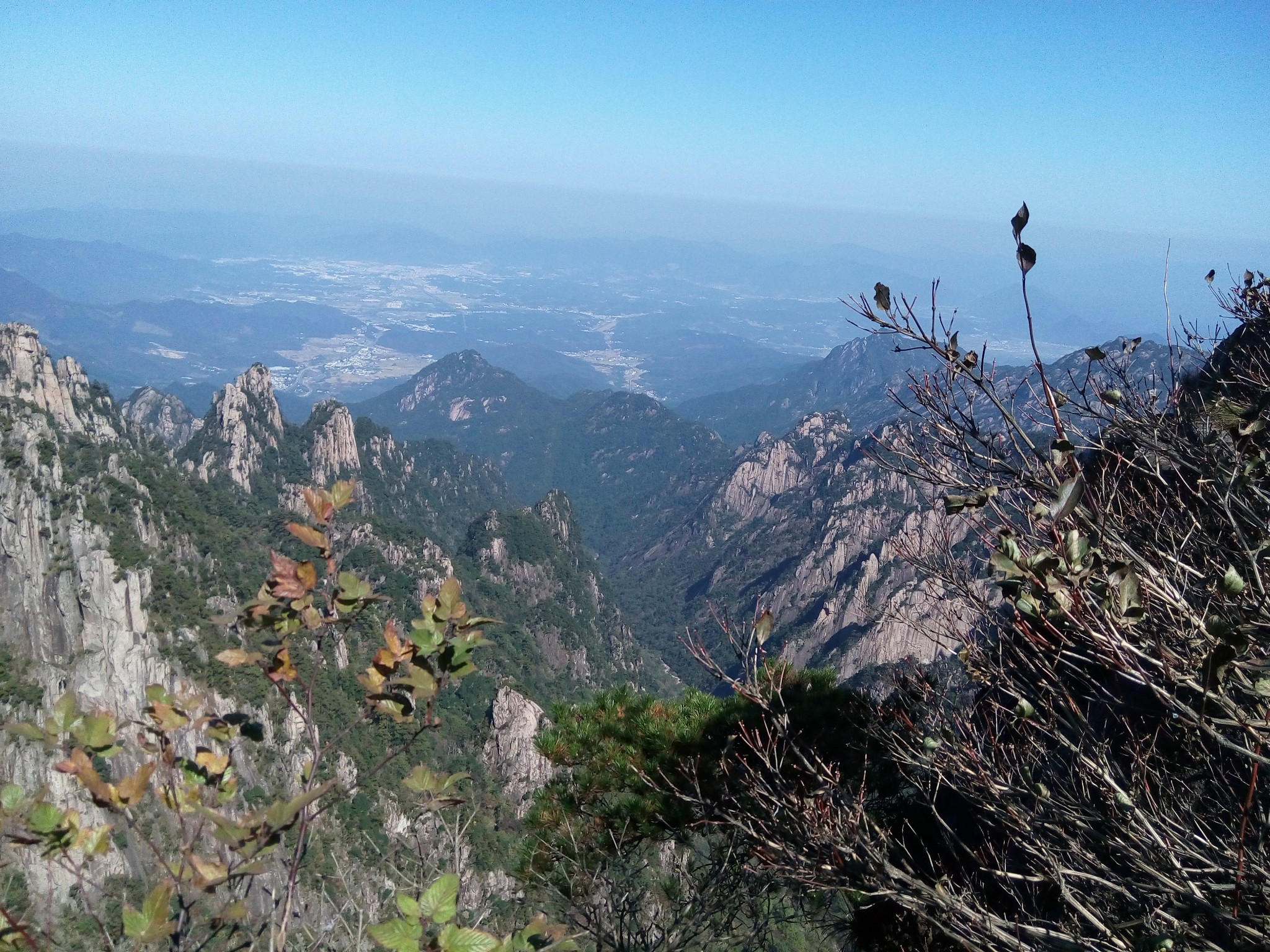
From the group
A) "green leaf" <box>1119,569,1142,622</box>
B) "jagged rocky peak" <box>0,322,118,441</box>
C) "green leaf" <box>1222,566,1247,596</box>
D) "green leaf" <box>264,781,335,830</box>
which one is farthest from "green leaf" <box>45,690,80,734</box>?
"jagged rocky peak" <box>0,322,118,441</box>

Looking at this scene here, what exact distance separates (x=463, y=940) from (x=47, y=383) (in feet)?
236

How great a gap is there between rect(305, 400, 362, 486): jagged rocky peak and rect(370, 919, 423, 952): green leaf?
98.3 meters

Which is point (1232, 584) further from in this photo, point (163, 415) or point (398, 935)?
point (163, 415)

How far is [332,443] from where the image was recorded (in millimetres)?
98625

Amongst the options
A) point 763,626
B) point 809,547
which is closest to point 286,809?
point 763,626

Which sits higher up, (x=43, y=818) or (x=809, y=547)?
(x=43, y=818)

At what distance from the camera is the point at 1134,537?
4.56 metres

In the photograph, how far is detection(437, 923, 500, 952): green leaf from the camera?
190 centimetres

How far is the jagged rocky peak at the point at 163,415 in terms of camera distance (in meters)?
115

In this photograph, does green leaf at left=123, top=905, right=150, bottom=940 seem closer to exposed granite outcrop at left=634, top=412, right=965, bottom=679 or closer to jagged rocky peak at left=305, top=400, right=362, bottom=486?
exposed granite outcrop at left=634, top=412, right=965, bottom=679

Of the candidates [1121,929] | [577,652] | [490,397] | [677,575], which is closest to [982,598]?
[1121,929]

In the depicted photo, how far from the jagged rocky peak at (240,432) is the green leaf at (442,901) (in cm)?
9109

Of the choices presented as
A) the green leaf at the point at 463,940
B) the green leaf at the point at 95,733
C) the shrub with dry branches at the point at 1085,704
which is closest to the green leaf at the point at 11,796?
the green leaf at the point at 95,733

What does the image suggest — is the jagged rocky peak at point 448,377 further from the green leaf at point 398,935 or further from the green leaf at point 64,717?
the green leaf at point 398,935
